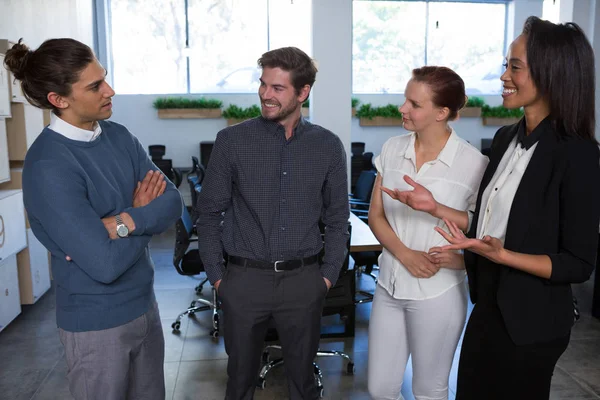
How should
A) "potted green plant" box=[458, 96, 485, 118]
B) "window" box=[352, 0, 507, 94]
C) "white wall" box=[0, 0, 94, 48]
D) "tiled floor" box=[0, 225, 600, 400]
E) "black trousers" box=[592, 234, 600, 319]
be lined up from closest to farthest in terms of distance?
1. "tiled floor" box=[0, 225, 600, 400]
2. "black trousers" box=[592, 234, 600, 319]
3. "white wall" box=[0, 0, 94, 48]
4. "potted green plant" box=[458, 96, 485, 118]
5. "window" box=[352, 0, 507, 94]

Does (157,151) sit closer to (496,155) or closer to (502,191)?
(496,155)

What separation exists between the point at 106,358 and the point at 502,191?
53.7 inches

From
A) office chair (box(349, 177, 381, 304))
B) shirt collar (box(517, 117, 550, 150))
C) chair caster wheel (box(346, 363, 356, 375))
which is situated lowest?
chair caster wheel (box(346, 363, 356, 375))

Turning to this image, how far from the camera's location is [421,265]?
1968 mm

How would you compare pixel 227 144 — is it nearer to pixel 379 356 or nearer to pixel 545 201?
pixel 379 356

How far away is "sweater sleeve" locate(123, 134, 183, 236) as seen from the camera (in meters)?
1.72

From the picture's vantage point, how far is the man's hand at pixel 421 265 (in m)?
1.96

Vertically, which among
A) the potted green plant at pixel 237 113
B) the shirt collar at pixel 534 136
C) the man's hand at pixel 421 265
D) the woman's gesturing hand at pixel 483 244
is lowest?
the man's hand at pixel 421 265

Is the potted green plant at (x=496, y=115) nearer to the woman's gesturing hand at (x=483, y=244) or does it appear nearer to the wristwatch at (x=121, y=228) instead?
the woman's gesturing hand at (x=483, y=244)

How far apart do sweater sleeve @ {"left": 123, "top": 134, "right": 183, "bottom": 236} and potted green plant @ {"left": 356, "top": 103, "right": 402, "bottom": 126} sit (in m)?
8.35

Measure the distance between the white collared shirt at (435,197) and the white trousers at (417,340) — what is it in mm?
45

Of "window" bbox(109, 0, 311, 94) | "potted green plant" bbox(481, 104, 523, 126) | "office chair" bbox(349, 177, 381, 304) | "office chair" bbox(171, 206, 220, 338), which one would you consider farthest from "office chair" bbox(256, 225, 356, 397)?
"potted green plant" bbox(481, 104, 523, 126)

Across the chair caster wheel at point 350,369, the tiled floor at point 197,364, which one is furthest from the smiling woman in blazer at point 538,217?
the chair caster wheel at point 350,369

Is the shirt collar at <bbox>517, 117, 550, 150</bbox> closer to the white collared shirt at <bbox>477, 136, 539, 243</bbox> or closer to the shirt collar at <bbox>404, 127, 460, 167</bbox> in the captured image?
the white collared shirt at <bbox>477, 136, 539, 243</bbox>
